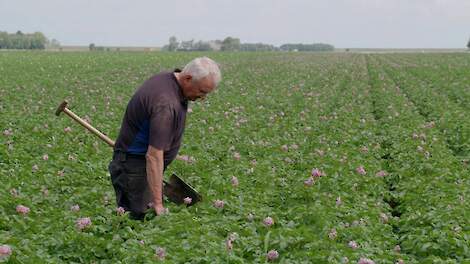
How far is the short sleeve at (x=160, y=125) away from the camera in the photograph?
16.7ft

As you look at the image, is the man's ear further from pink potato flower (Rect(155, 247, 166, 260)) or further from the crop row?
the crop row

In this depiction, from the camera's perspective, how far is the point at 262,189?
25.3 feet

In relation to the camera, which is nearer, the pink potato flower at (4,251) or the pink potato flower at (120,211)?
the pink potato flower at (4,251)

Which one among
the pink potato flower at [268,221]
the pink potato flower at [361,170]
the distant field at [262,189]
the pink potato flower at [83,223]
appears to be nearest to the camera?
the distant field at [262,189]

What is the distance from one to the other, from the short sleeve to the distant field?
0.85 meters

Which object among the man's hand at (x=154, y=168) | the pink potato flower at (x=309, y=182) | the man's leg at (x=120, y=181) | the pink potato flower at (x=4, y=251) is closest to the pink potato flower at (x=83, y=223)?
the man's leg at (x=120, y=181)

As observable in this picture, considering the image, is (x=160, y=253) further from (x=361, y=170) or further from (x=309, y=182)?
(x=361, y=170)

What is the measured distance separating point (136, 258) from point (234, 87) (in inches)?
714

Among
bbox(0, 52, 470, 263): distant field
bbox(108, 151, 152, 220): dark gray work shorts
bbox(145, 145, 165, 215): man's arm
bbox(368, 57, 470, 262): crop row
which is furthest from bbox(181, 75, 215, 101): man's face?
bbox(368, 57, 470, 262): crop row

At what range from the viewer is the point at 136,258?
15.6 ft

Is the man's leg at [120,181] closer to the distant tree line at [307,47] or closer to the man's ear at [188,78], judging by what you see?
the man's ear at [188,78]

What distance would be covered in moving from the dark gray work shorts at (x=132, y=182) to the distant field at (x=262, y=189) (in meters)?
0.17

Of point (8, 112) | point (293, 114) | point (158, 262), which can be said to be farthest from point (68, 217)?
point (293, 114)

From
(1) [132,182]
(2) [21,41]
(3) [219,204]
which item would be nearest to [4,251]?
(1) [132,182]
